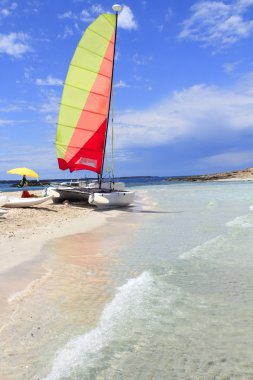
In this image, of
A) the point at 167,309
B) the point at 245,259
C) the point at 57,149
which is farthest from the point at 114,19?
the point at 167,309

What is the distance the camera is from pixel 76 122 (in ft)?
70.6

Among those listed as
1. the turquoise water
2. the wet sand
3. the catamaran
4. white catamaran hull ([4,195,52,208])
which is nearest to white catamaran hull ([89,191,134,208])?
the catamaran

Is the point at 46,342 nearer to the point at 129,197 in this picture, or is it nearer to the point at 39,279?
the point at 39,279

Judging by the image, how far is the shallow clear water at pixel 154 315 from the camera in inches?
166

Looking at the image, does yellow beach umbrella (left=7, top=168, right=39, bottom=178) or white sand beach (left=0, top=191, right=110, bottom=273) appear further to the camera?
yellow beach umbrella (left=7, top=168, right=39, bottom=178)

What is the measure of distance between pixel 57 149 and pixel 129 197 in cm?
490

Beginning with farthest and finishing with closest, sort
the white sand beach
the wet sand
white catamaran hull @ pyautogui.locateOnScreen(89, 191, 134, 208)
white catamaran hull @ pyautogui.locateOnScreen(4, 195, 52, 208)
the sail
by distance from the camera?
the sail < white catamaran hull @ pyautogui.locateOnScreen(89, 191, 134, 208) < white catamaran hull @ pyautogui.locateOnScreen(4, 195, 52, 208) < the white sand beach < the wet sand

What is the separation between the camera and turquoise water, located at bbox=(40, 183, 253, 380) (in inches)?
164

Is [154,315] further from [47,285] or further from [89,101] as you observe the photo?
[89,101]

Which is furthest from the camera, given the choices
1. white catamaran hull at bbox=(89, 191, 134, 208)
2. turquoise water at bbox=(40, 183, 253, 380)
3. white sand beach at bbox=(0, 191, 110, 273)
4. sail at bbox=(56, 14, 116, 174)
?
sail at bbox=(56, 14, 116, 174)

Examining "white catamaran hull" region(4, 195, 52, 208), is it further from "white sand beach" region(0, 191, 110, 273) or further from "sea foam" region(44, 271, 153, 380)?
"sea foam" region(44, 271, 153, 380)

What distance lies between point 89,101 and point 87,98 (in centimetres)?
20

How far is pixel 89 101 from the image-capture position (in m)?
21.5

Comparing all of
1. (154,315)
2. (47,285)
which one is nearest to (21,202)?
(47,285)
